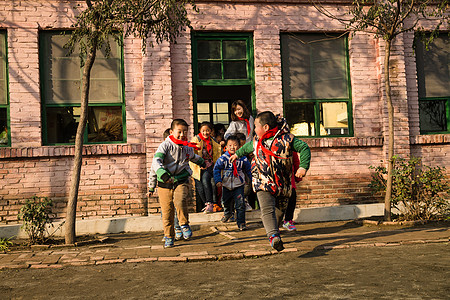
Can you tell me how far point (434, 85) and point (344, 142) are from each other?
242 cm

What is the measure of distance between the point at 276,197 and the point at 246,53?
4.91 metres

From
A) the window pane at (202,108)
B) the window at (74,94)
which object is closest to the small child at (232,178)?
the window at (74,94)

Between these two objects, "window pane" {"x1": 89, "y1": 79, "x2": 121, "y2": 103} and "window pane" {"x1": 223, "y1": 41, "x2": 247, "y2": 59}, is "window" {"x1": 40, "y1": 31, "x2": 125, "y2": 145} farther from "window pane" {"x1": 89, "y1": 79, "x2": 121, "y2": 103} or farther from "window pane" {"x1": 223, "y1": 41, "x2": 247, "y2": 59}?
"window pane" {"x1": 223, "y1": 41, "x2": 247, "y2": 59}

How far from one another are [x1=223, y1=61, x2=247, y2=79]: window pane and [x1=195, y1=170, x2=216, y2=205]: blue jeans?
2130 mm

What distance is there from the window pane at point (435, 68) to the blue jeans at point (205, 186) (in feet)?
15.9

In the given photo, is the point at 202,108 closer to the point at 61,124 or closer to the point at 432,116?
the point at 61,124

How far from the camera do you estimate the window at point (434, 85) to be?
1073 cm

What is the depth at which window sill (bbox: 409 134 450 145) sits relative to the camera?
34.0 feet

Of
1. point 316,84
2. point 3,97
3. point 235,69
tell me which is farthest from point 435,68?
point 3,97

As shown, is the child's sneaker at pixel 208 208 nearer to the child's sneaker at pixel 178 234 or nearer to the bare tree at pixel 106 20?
the child's sneaker at pixel 178 234

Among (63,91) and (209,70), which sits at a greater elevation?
(209,70)

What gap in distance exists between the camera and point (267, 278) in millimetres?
4734

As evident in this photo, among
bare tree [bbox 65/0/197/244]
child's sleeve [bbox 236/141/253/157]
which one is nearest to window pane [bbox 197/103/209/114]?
A: bare tree [bbox 65/0/197/244]

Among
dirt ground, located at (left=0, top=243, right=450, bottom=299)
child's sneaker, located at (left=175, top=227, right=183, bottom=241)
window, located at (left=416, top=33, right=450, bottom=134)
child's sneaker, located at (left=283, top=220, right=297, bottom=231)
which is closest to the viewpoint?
dirt ground, located at (left=0, top=243, right=450, bottom=299)
